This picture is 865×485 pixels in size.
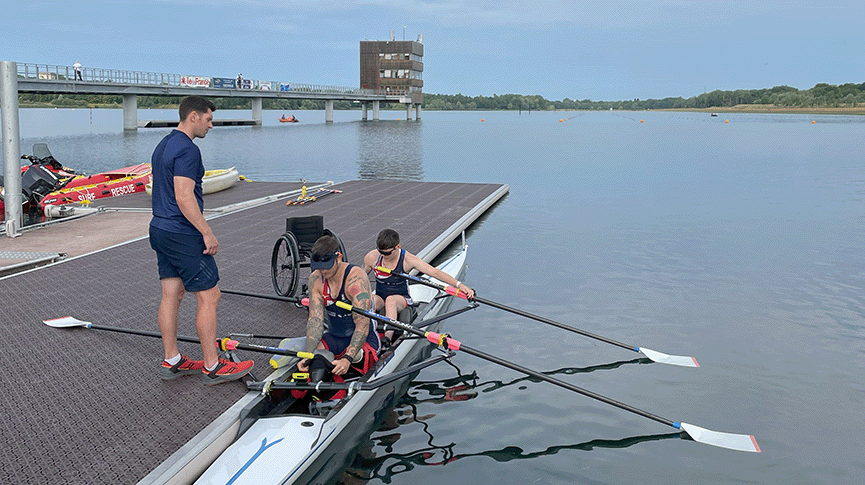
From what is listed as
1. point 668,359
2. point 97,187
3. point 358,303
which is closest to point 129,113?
point 97,187

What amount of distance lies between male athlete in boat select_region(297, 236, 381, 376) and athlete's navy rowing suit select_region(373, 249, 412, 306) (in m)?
1.63

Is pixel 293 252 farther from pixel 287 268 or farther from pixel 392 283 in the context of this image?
pixel 392 283

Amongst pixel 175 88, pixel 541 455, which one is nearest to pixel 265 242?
pixel 541 455

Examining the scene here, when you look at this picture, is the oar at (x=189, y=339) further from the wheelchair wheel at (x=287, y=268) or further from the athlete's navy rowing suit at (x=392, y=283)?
the wheelchair wheel at (x=287, y=268)

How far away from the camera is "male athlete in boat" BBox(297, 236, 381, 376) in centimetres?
661

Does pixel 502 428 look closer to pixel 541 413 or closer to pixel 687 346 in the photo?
pixel 541 413

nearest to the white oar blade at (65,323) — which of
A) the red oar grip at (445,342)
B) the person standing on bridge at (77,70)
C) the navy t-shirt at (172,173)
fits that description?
the navy t-shirt at (172,173)

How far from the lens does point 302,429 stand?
19.3 ft

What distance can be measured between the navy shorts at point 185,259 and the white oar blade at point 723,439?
194 inches

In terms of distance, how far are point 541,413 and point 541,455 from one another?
3.31 feet

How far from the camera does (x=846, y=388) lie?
28.0 ft

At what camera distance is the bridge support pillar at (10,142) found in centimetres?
1294

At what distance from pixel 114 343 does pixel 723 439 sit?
6506mm

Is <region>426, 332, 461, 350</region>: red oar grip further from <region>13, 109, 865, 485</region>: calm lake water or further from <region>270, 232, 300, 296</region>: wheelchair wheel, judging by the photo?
<region>270, 232, 300, 296</region>: wheelchair wheel
